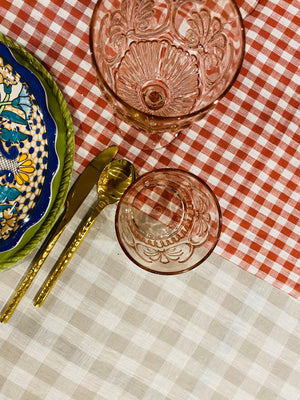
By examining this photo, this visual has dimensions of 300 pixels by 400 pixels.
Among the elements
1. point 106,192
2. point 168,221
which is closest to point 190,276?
point 168,221

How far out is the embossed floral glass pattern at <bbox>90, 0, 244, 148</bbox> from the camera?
0.72 metres

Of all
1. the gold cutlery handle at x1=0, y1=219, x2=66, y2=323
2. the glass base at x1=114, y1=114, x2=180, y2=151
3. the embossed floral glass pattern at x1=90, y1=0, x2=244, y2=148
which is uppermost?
the embossed floral glass pattern at x1=90, y1=0, x2=244, y2=148

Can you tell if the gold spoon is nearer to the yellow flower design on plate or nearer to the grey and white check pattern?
the grey and white check pattern

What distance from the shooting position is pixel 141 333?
2.81ft

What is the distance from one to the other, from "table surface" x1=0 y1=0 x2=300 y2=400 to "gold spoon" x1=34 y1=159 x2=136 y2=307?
2 cm

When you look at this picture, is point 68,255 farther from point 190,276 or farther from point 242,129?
point 242,129

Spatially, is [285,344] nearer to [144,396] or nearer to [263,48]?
[144,396]

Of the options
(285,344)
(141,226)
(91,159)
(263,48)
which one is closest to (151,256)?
(141,226)

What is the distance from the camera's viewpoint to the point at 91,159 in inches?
32.9

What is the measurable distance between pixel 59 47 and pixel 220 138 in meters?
0.33

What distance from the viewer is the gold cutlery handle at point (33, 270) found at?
82 centimetres

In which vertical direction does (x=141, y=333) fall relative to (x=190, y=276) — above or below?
below

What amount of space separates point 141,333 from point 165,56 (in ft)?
1.66

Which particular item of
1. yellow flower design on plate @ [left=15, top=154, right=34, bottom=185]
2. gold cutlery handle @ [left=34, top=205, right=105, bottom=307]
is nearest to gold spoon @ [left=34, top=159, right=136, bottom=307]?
gold cutlery handle @ [left=34, top=205, right=105, bottom=307]
